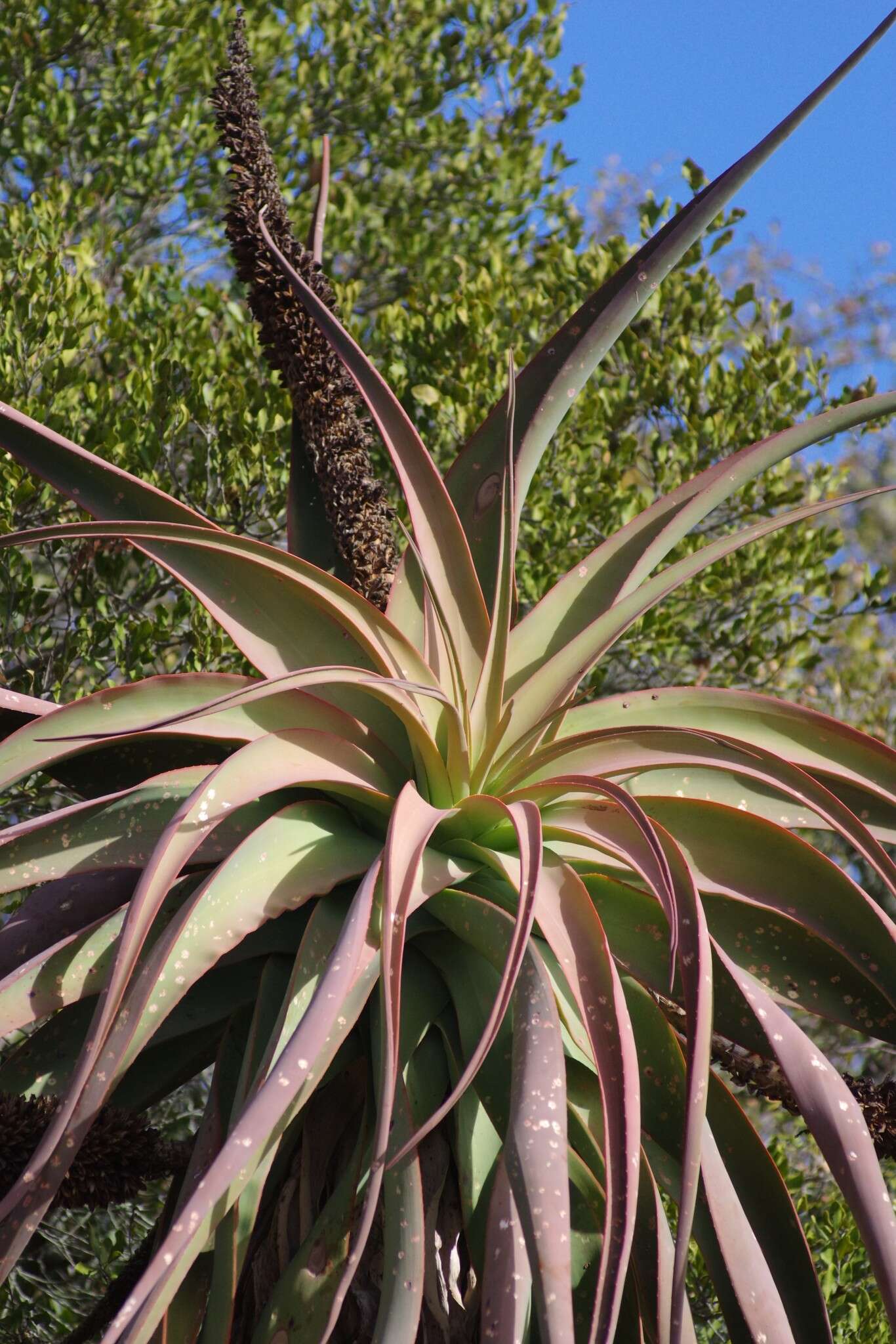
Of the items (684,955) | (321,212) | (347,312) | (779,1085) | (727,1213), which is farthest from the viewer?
(347,312)

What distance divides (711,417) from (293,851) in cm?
308

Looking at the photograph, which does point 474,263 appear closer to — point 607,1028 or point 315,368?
point 315,368

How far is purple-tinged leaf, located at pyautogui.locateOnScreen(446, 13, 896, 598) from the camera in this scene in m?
1.60

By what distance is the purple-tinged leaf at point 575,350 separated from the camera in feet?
5.24

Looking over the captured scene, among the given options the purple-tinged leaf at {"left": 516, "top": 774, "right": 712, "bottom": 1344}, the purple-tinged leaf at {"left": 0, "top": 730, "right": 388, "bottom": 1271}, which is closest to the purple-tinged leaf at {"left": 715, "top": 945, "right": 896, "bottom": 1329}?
the purple-tinged leaf at {"left": 516, "top": 774, "right": 712, "bottom": 1344}

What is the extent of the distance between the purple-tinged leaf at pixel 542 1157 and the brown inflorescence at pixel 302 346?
0.86 m

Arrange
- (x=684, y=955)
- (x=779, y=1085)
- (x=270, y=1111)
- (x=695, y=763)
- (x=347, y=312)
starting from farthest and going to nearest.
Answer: (x=347, y=312) < (x=779, y=1085) < (x=695, y=763) < (x=684, y=955) < (x=270, y=1111)

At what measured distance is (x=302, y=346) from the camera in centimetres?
187

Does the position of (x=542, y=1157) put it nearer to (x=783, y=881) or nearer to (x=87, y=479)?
(x=783, y=881)

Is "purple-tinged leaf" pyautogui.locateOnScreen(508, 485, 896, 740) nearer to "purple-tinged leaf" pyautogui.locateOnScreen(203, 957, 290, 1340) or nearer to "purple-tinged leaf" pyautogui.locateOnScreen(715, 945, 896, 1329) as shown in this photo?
"purple-tinged leaf" pyautogui.locateOnScreen(715, 945, 896, 1329)

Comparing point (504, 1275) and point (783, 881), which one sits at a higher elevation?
point (783, 881)

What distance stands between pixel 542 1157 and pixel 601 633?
2.32ft

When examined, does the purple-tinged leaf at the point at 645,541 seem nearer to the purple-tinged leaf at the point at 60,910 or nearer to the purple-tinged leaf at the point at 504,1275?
the purple-tinged leaf at the point at 60,910

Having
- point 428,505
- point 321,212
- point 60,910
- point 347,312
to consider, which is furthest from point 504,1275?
point 347,312
